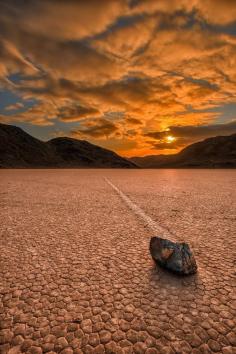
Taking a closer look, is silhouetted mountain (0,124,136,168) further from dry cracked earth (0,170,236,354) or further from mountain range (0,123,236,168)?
dry cracked earth (0,170,236,354)

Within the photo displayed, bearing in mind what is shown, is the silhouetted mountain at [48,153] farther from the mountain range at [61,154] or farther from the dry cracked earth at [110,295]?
the dry cracked earth at [110,295]

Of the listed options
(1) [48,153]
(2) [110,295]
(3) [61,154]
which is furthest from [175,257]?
(3) [61,154]

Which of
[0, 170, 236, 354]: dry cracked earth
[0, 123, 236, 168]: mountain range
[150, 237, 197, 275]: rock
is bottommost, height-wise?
[0, 170, 236, 354]: dry cracked earth

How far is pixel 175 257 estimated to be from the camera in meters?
3.11

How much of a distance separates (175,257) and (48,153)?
137830 millimetres

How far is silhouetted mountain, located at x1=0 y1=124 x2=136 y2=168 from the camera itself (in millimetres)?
106250

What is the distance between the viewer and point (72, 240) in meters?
4.42

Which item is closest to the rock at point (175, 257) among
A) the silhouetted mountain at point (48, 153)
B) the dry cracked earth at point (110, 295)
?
the dry cracked earth at point (110, 295)

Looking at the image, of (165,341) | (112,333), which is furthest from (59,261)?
(165,341)

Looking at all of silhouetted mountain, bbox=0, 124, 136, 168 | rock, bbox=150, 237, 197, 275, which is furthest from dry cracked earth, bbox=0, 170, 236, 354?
silhouetted mountain, bbox=0, 124, 136, 168

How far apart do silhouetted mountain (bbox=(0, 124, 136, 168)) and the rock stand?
8739 centimetres

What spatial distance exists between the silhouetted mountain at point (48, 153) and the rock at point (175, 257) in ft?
287

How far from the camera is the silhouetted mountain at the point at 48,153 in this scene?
106250 mm

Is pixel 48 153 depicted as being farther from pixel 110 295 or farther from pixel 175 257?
pixel 110 295
